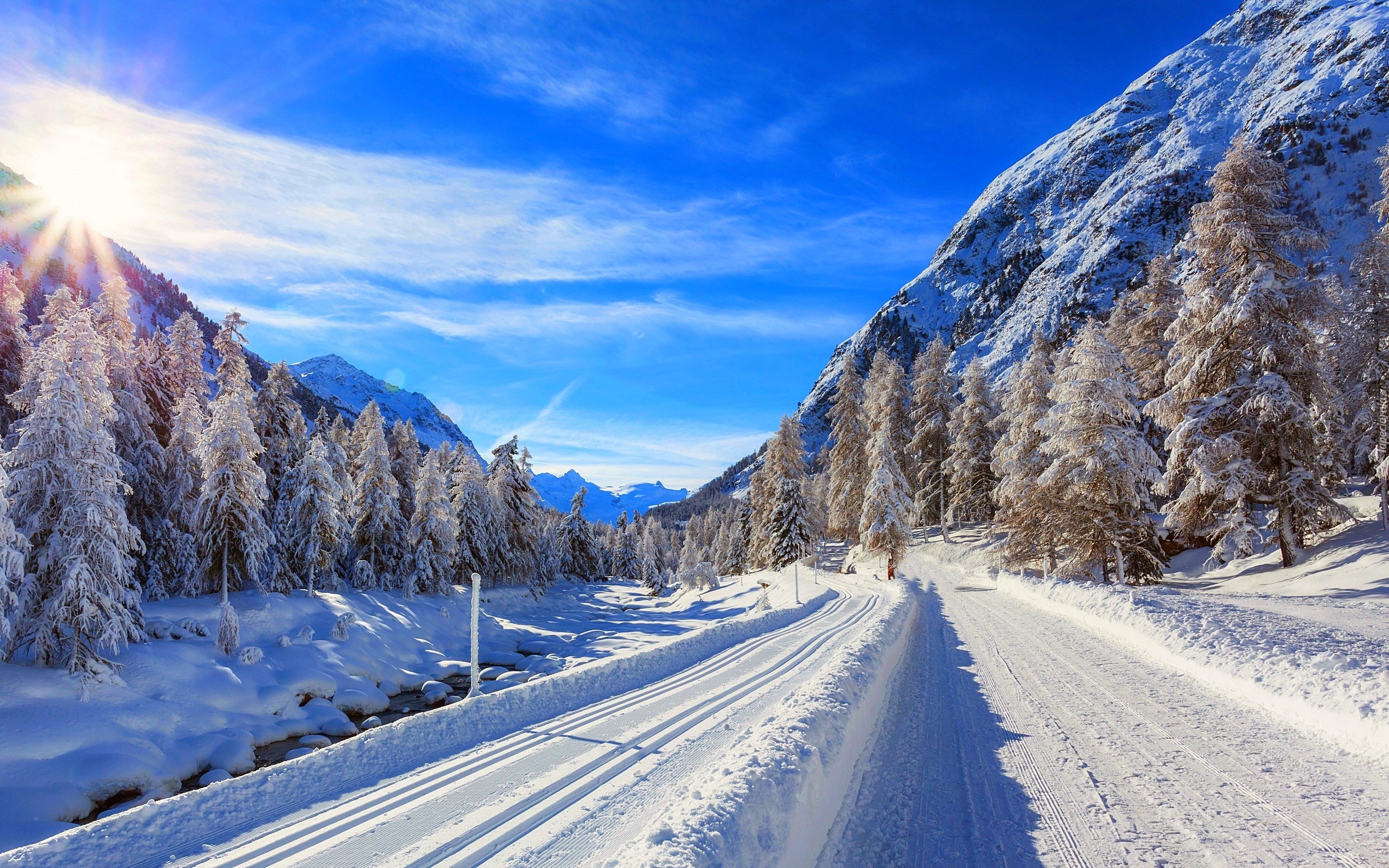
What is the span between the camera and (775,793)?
16.2ft

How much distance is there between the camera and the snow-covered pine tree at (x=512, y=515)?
4288cm

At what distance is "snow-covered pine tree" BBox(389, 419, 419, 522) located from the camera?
42.9 m

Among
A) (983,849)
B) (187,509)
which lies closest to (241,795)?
(983,849)

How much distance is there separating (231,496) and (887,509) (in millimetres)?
33095

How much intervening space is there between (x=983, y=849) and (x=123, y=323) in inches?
1245

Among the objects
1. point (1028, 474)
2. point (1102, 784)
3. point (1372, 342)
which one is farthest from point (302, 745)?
point (1372, 342)

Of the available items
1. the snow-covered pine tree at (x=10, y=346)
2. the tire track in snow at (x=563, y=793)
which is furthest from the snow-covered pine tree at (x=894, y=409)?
the snow-covered pine tree at (x=10, y=346)

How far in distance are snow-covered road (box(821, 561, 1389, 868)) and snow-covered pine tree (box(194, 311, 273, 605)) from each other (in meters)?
24.6

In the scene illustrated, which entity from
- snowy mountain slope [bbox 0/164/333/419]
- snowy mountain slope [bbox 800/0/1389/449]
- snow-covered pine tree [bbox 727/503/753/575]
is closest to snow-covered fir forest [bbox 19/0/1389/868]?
snow-covered pine tree [bbox 727/503/753/575]

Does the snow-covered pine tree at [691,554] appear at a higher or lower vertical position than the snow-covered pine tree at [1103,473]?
lower

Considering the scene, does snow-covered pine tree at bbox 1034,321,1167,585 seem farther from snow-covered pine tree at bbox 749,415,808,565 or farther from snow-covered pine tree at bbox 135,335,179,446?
Result: snow-covered pine tree at bbox 135,335,179,446

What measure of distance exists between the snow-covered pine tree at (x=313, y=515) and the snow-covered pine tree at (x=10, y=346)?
9.78 meters

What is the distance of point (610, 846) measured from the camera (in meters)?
4.82

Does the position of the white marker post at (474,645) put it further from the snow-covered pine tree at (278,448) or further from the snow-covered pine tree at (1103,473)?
the snow-covered pine tree at (1103,473)
